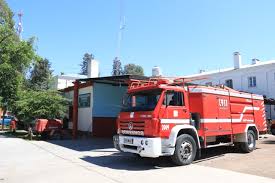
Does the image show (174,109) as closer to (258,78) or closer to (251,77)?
(258,78)

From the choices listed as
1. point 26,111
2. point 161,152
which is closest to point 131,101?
point 161,152

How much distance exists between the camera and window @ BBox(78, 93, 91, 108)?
80.7 feet

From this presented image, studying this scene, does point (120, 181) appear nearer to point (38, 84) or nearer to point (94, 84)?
point (94, 84)

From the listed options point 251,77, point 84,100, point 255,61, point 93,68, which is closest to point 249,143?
point 84,100

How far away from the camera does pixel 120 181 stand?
884 centimetres

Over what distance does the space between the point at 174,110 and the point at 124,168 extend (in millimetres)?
2601

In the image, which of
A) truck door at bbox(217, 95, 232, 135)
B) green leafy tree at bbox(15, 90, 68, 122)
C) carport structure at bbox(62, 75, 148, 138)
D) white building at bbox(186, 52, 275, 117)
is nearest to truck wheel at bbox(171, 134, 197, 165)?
truck door at bbox(217, 95, 232, 135)

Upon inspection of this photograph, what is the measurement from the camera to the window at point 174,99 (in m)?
11.3

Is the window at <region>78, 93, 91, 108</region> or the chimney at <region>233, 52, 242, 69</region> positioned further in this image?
the chimney at <region>233, 52, 242, 69</region>

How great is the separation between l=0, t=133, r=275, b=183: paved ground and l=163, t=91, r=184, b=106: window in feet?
7.08

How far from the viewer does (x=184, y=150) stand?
11438 mm

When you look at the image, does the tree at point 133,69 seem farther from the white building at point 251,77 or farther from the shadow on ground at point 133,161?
the shadow on ground at point 133,161

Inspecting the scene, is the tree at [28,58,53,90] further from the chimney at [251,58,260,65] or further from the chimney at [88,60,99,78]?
the chimney at [251,58,260,65]

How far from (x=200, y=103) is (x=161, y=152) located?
2.82m
